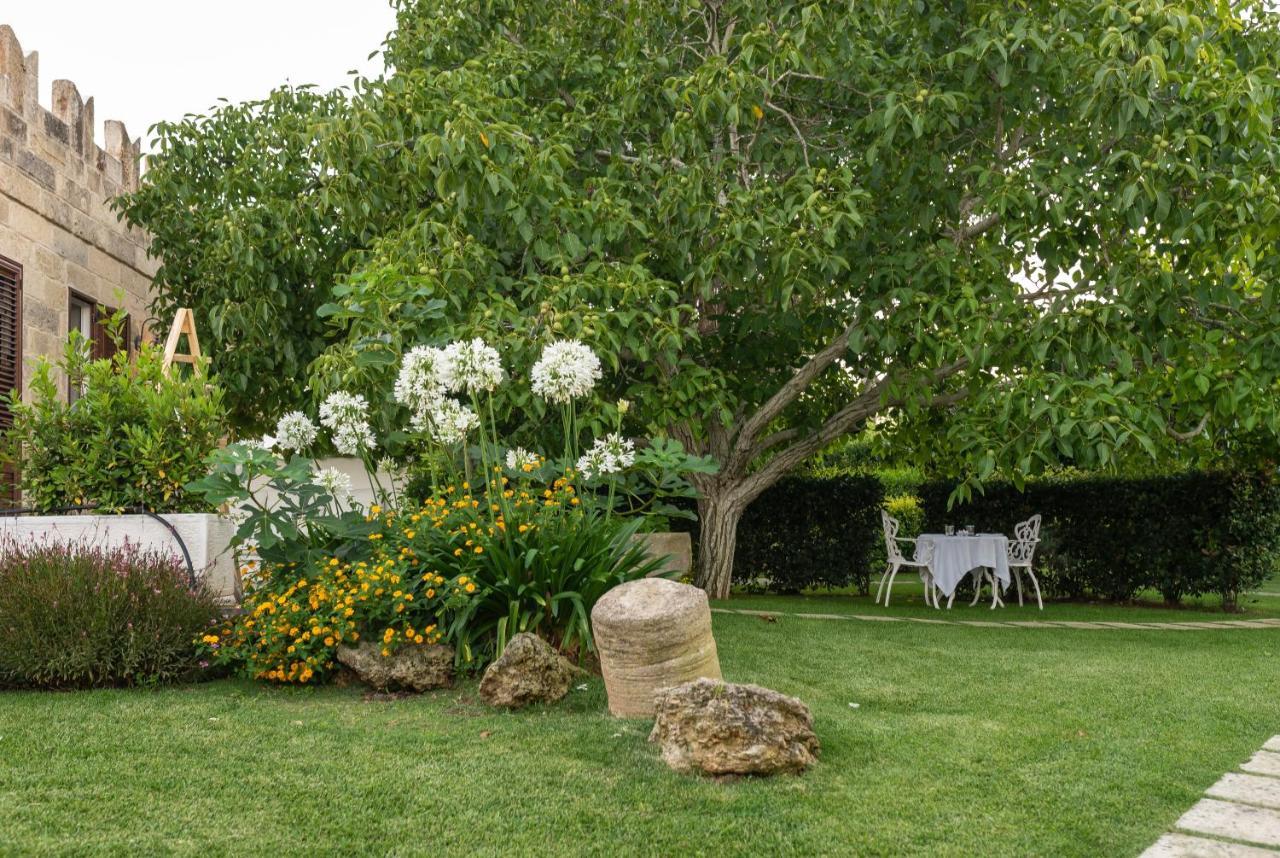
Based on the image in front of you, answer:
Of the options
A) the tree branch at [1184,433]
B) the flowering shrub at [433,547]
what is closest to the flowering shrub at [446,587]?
the flowering shrub at [433,547]

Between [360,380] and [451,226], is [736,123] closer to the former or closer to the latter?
[451,226]

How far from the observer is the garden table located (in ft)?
35.4

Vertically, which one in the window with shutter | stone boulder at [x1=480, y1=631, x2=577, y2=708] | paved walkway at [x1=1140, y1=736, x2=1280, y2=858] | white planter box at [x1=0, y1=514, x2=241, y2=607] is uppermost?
the window with shutter

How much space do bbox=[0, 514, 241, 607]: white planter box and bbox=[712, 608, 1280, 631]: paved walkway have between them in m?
4.42

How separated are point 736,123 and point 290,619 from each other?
14.5 feet

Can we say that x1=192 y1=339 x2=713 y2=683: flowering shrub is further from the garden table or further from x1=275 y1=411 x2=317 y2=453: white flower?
the garden table

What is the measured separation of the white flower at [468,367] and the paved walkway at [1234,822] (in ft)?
11.6

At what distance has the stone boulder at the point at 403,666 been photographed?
4955mm

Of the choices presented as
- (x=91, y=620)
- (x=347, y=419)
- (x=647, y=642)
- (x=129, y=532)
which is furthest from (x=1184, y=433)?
(x=91, y=620)

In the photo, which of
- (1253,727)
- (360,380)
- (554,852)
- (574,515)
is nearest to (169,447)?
(360,380)

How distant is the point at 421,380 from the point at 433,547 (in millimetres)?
859

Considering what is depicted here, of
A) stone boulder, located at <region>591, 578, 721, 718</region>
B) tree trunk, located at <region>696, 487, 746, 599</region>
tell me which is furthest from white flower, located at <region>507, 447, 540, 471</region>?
tree trunk, located at <region>696, 487, 746, 599</region>

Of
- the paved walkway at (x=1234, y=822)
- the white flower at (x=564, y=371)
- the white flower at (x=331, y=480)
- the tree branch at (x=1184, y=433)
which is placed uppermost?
the white flower at (x=564, y=371)

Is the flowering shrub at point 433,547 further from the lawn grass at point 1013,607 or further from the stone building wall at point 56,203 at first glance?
the lawn grass at point 1013,607
